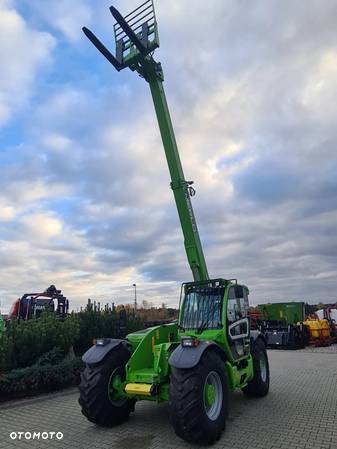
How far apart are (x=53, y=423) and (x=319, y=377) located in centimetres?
751

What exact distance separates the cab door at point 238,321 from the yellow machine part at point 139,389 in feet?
5.80

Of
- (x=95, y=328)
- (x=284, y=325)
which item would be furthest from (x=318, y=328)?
(x=95, y=328)

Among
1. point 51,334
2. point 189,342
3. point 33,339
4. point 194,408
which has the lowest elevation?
point 194,408

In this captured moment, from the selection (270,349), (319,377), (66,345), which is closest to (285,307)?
(270,349)

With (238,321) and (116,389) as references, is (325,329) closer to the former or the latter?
(238,321)

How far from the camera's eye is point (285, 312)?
23016 millimetres

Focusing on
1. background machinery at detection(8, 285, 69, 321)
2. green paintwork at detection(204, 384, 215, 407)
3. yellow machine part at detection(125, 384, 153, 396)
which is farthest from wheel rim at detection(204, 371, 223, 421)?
background machinery at detection(8, 285, 69, 321)

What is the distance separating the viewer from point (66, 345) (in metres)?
11.5

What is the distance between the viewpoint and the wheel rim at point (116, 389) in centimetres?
720

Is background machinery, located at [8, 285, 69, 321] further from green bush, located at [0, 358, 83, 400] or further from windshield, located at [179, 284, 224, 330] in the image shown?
windshield, located at [179, 284, 224, 330]

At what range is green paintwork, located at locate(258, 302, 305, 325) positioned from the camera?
75.1 ft

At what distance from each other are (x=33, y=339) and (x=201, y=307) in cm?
502

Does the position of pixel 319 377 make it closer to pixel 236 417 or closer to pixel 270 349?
pixel 236 417

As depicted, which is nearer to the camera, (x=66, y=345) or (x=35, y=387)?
(x=35, y=387)
